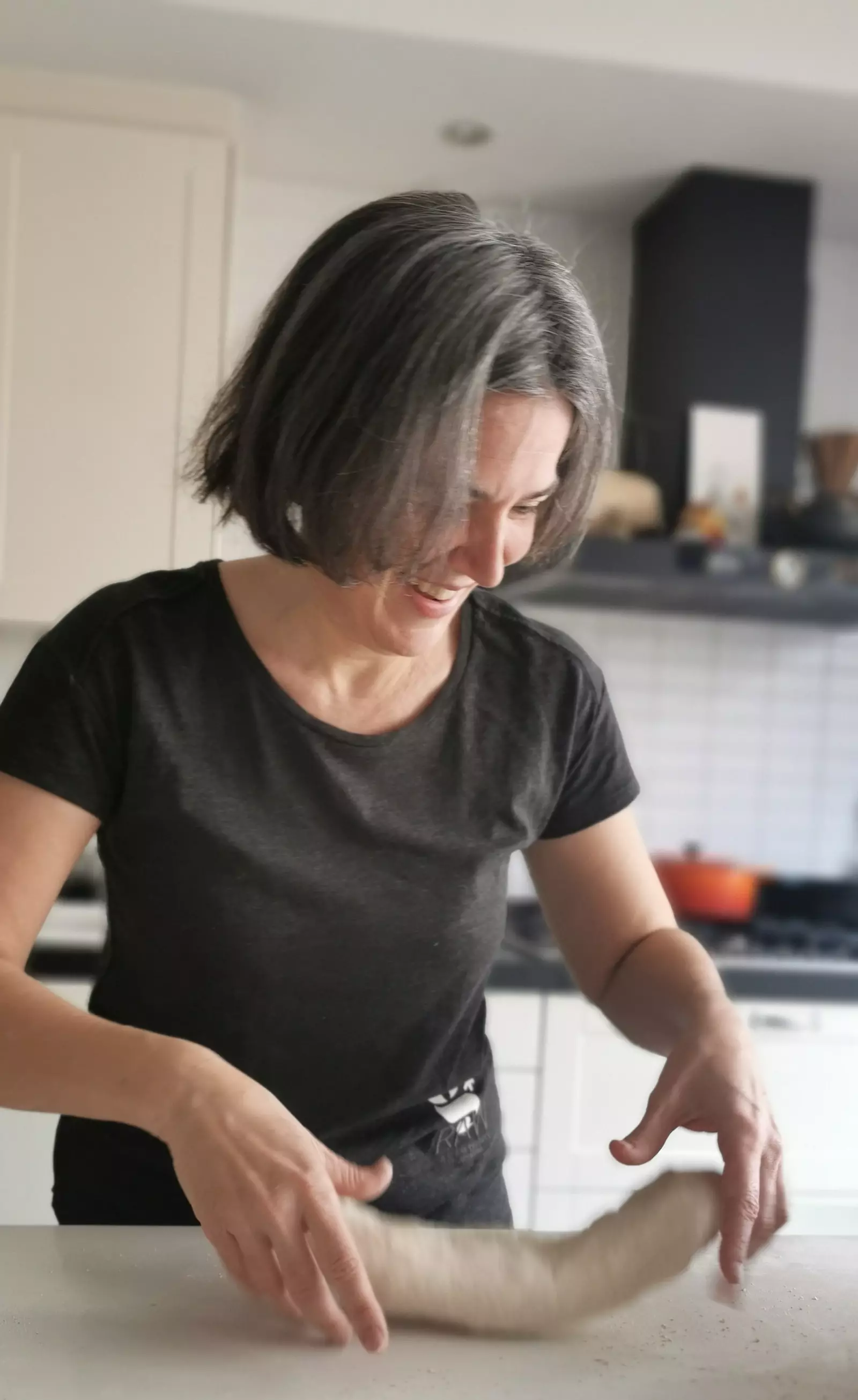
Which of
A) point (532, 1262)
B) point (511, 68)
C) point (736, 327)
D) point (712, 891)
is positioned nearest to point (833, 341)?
point (736, 327)

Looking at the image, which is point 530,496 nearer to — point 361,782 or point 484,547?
point 484,547

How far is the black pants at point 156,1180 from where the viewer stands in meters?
0.88

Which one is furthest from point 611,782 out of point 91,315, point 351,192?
point 351,192

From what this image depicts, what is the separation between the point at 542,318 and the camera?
76 centimetres

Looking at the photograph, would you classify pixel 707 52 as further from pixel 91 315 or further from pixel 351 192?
pixel 91 315

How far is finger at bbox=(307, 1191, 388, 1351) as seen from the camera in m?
0.59

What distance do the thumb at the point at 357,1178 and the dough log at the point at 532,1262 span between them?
0.02 m

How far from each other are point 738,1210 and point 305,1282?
0.27 meters

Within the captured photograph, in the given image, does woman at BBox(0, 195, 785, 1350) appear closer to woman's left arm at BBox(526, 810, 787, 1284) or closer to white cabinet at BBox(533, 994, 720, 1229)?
woman's left arm at BBox(526, 810, 787, 1284)

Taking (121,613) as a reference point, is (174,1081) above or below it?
below

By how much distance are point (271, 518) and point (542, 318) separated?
20 cm

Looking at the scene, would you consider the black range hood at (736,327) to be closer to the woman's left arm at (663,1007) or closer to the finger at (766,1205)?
the woman's left arm at (663,1007)

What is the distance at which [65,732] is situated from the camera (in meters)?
0.80

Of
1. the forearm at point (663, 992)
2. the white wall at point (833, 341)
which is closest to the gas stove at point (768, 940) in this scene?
the white wall at point (833, 341)
